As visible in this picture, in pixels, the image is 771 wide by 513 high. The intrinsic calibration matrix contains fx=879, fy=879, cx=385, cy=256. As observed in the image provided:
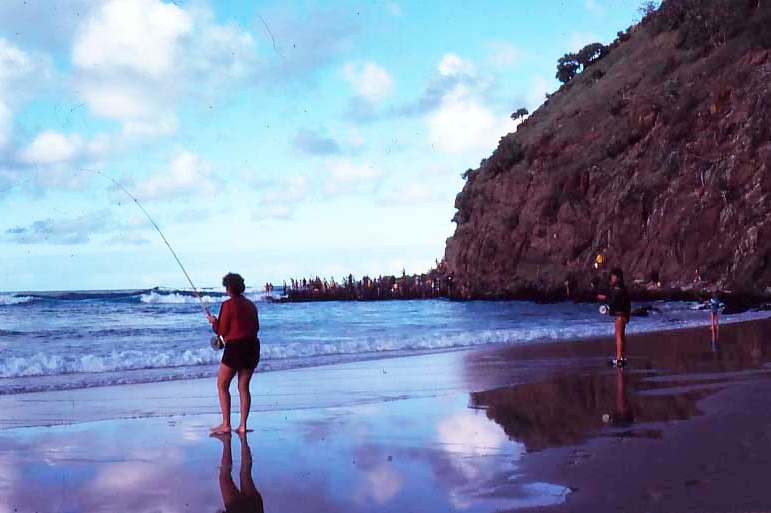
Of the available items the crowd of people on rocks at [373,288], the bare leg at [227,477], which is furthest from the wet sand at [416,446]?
the crowd of people on rocks at [373,288]

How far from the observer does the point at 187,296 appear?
9525cm

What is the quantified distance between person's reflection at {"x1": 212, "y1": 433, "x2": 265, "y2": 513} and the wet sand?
0.06 ft

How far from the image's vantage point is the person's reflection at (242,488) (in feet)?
20.4

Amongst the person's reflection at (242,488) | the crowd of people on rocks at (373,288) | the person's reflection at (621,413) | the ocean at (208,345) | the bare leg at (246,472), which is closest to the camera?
the person's reflection at (242,488)

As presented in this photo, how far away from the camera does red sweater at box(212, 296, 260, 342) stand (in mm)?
9789

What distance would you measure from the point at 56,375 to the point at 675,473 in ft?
50.7

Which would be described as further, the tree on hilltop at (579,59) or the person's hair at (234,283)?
the tree on hilltop at (579,59)

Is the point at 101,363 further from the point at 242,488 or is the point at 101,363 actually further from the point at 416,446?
the point at 242,488

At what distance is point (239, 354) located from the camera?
32.1ft

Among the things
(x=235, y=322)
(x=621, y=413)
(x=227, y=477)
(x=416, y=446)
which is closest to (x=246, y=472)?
(x=227, y=477)

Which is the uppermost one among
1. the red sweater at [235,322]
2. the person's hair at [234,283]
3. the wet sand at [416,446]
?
the person's hair at [234,283]

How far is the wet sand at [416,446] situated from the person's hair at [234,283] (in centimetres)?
157

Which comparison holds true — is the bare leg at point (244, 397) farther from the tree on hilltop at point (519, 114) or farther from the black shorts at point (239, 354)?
the tree on hilltop at point (519, 114)

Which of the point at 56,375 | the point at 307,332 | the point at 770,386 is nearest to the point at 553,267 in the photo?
the point at 307,332
